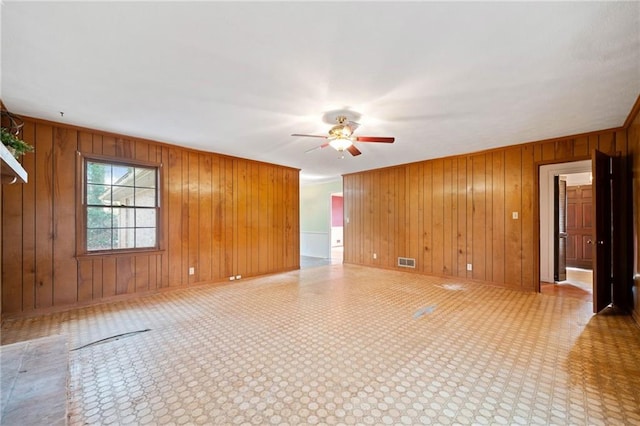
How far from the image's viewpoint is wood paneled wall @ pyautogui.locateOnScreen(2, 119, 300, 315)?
3379 millimetres

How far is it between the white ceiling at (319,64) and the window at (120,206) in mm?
680

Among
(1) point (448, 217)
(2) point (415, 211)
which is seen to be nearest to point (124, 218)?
(2) point (415, 211)

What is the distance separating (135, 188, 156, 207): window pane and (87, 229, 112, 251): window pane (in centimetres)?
58

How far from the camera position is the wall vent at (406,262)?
599cm

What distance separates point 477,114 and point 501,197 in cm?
224

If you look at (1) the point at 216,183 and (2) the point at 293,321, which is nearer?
(2) the point at 293,321

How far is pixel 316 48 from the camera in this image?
6.64 ft

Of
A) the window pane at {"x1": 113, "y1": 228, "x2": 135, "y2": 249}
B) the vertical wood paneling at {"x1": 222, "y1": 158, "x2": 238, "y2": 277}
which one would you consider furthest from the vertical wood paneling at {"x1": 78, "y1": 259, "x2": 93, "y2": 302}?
the vertical wood paneling at {"x1": 222, "y1": 158, "x2": 238, "y2": 277}

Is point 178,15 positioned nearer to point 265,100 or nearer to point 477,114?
point 265,100

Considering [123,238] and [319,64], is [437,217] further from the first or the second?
[123,238]

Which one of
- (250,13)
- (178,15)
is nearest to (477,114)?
(250,13)

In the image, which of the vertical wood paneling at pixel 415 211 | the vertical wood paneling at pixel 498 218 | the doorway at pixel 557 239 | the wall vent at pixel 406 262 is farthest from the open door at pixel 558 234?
the wall vent at pixel 406 262

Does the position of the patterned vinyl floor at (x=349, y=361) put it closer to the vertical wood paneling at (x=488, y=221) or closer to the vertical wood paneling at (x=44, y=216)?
the vertical wood paneling at (x=44, y=216)

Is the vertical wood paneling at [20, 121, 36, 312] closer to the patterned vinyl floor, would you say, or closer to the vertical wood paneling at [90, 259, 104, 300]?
the patterned vinyl floor
